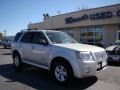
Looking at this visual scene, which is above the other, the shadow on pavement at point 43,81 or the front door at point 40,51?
the front door at point 40,51

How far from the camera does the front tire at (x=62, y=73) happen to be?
666 centimetres

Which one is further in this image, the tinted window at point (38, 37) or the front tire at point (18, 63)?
the front tire at point (18, 63)

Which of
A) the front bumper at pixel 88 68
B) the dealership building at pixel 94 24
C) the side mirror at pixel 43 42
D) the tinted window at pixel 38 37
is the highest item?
the dealership building at pixel 94 24

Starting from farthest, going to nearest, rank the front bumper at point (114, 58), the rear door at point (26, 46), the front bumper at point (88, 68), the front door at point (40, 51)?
the front bumper at point (114, 58), the rear door at point (26, 46), the front door at point (40, 51), the front bumper at point (88, 68)

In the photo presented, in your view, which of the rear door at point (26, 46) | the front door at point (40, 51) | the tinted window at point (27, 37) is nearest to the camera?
the front door at point (40, 51)

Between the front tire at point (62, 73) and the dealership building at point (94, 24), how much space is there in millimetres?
14909

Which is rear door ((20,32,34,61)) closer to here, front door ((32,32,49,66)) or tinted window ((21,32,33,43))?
tinted window ((21,32,33,43))

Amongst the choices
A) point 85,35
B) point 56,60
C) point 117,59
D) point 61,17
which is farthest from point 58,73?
point 61,17

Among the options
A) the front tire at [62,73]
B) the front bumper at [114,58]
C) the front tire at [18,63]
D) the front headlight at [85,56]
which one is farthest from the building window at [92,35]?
the front headlight at [85,56]

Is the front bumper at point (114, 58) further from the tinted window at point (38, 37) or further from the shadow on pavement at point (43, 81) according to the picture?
the tinted window at point (38, 37)

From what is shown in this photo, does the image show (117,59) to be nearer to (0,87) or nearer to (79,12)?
(0,87)

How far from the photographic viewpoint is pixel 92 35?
25484 millimetres

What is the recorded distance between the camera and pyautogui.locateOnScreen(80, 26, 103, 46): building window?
24.3 meters

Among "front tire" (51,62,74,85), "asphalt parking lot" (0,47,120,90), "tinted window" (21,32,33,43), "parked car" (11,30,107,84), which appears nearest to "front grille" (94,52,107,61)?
"parked car" (11,30,107,84)
